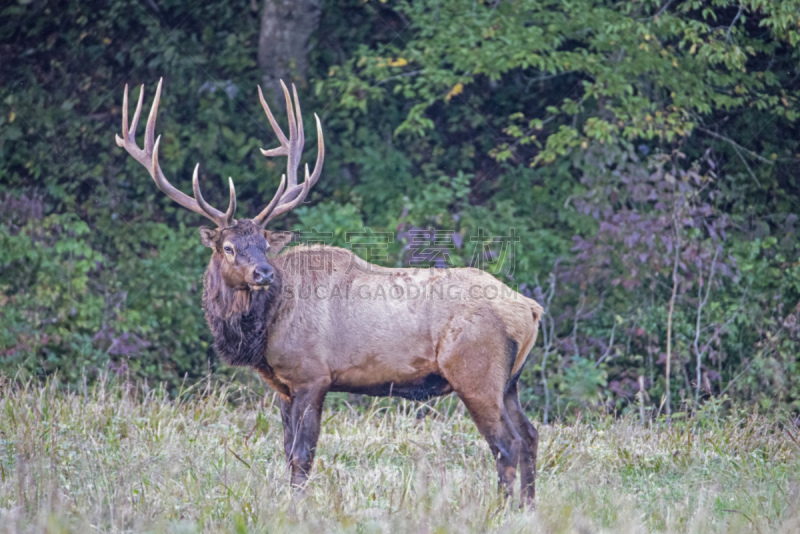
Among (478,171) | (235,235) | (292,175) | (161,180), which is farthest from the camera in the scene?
(478,171)

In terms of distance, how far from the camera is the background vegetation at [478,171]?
9367 mm

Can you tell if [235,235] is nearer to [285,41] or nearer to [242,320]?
[242,320]

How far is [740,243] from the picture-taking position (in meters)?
10.0

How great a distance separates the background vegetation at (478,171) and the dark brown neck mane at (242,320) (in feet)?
8.41

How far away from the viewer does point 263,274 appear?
18.3 ft

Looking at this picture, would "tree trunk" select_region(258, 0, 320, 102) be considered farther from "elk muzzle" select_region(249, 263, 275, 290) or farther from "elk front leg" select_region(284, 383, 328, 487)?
"elk front leg" select_region(284, 383, 328, 487)

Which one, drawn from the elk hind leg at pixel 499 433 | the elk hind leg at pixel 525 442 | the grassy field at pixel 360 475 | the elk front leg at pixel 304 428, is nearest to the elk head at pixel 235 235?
the elk front leg at pixel 304 428

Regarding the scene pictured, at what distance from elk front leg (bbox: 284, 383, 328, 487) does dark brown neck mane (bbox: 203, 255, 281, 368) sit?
389 mm

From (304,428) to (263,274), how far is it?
1008mm

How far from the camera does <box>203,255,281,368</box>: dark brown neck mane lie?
571 centimetres

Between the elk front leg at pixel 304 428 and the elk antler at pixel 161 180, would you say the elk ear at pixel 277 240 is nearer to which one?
the elk antler at pixel 161 180

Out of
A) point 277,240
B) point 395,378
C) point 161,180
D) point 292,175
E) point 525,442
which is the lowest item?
point 525,442

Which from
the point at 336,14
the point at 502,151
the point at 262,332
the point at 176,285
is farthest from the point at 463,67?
the point at 262,332

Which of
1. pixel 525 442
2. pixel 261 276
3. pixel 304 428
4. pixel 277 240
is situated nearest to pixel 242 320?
pixel 261 276
